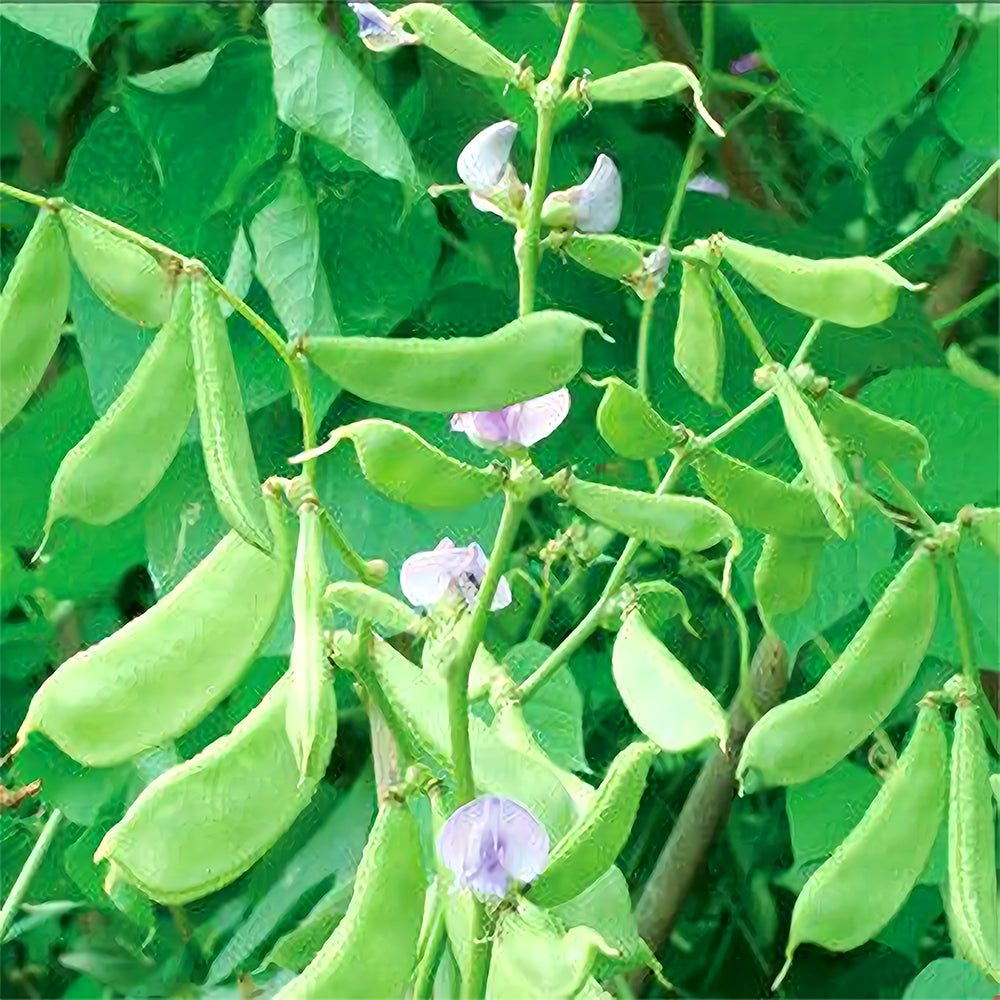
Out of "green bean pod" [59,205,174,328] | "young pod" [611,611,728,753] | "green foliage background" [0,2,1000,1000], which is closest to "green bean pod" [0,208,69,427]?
"green bean pod" [59,205,174,328]

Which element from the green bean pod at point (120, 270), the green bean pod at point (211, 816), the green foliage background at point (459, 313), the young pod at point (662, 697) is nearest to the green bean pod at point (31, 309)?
the green bean pod at point (120, 270)

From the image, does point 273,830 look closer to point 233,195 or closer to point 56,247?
point 56,247

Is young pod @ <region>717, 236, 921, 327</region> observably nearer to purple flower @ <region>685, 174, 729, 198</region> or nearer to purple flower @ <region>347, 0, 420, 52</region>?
purple flower @ <region>347, 0, 420, 52</region>

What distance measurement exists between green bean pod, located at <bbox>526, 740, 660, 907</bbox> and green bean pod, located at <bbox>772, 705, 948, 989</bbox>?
14cm

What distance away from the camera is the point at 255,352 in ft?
2.77

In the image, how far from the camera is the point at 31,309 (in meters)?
0.48

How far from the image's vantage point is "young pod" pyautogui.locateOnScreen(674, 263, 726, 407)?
1.90 feet

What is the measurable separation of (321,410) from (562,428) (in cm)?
17

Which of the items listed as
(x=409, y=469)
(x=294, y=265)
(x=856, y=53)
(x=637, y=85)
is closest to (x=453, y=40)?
(x=637, y=85)

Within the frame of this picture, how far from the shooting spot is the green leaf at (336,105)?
785 mm

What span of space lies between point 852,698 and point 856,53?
0.45 m

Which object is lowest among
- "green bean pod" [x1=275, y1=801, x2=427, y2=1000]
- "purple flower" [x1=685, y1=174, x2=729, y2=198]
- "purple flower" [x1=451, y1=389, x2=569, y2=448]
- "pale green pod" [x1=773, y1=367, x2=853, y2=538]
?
"green bean pod" [x1=275, y1=801, x2=427, y2=1000]

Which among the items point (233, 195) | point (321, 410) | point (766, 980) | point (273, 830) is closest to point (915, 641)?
point (273, 830)

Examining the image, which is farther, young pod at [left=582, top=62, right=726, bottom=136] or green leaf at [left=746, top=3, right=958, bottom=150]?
green leaf at [left=746, top=3, right=958, bottom=150]
